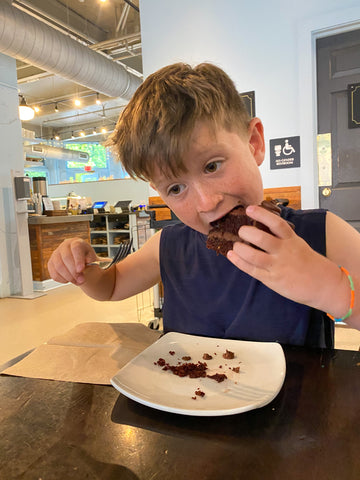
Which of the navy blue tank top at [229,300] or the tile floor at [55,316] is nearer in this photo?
the navy blue tank top at [229,300]

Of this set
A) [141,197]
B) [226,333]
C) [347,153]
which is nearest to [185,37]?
[347,153]

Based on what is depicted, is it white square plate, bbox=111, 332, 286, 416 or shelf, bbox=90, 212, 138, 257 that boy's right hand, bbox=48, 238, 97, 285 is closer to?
white square plate, bbox=111, 332, 286, 416

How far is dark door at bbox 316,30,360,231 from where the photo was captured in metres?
3.12

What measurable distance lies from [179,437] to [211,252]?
0.74 metres

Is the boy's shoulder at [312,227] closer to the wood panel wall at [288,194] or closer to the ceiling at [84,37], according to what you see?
the wood panel wall at [288,194]

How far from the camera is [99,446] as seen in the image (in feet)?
1.65

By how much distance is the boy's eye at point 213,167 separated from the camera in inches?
31.5

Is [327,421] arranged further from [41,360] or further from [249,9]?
[249,9]

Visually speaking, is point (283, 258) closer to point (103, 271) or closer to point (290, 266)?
point (290, 266)

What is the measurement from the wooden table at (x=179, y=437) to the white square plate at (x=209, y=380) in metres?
0.02

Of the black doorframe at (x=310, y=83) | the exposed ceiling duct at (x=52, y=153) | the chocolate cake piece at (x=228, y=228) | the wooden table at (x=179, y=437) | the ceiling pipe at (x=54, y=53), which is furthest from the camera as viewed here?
the exposed ceiling duct at (x=52, y=153)

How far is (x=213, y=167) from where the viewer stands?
81cm

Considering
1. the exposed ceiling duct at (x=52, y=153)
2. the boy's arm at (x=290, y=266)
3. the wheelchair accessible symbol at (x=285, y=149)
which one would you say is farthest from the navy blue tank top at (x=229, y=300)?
the exposed ceiling duct at (x=52, y=153)

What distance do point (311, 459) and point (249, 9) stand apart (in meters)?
3.79
